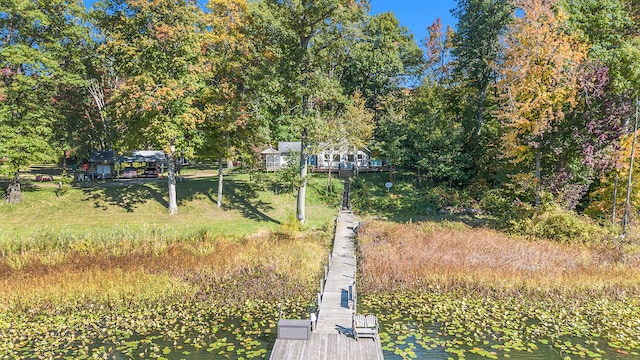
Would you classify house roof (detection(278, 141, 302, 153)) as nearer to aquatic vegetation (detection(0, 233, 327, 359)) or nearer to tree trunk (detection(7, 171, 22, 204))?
tree trunk (detection(7, 171, 22, 204))

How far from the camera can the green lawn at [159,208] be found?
27328 millimetres

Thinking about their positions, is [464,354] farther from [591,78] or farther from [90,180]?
[90,180]

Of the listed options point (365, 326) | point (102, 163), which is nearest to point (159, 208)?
point (102, 163)

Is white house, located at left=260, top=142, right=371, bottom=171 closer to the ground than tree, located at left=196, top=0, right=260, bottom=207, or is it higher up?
closer to the ground

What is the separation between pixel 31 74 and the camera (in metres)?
31.6

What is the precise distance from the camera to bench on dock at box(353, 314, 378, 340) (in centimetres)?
1185

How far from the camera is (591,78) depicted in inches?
947

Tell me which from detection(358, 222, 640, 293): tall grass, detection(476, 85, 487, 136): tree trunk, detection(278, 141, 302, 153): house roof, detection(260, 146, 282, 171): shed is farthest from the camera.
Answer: detection(278, 141, 302, 153): house roof

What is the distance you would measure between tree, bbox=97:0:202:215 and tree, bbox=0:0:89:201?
5.26m

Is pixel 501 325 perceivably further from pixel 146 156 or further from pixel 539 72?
pixel 146 156

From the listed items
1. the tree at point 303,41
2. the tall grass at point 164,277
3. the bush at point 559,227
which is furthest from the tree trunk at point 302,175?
the bush at point 559,227

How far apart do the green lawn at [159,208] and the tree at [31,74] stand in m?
3.58

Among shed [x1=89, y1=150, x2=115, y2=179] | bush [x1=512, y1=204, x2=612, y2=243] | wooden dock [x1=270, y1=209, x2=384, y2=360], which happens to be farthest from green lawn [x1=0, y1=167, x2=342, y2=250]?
bush [x1=512, y1=204, x2=612, y2=243]

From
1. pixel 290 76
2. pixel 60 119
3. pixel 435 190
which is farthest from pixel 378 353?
pixel 60 119
